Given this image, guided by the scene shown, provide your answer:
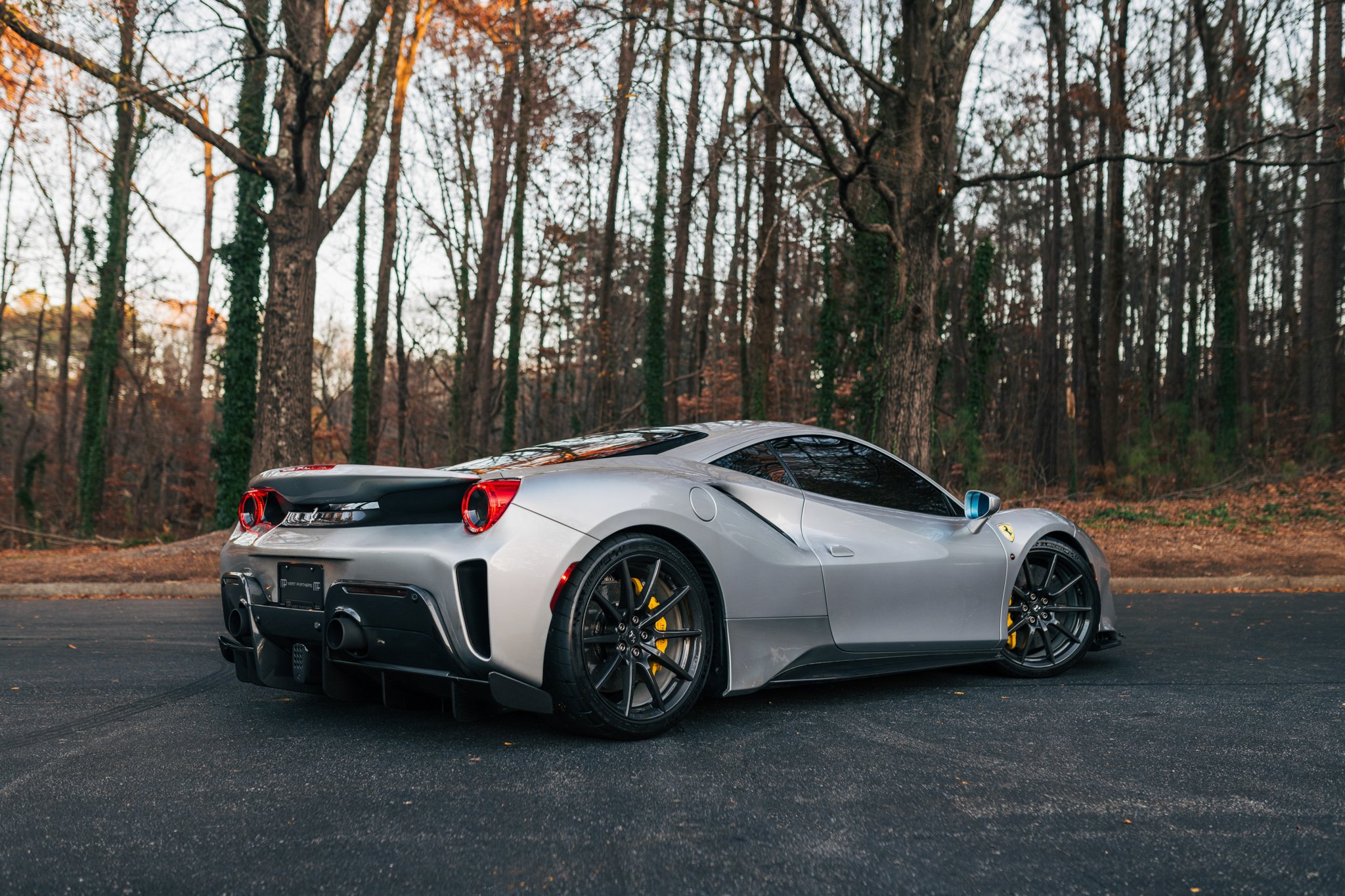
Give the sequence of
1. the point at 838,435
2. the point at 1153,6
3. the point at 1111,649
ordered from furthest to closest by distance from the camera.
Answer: the point at 1153,6 < the point at 1111,649 < the point at 838,435

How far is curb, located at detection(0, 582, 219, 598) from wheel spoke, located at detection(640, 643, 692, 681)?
7.54 metres

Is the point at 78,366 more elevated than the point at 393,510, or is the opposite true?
the point at 78,366

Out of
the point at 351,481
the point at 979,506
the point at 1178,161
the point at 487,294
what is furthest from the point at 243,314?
the point at 979,506

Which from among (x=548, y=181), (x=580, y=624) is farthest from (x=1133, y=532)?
(x=548, y=181)

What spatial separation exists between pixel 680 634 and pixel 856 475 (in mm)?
1458

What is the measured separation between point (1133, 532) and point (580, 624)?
476 inches

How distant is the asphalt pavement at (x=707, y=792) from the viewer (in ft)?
8.45

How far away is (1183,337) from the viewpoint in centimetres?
4084

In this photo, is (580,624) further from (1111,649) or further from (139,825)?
(1111,649)

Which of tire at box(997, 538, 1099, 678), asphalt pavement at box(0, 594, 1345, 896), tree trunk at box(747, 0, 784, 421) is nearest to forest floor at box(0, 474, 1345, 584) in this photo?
tree trunk at box(747, 0, 784, 421)

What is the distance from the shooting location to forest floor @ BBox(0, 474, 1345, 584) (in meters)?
11.2

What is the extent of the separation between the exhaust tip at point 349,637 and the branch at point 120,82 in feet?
31.7

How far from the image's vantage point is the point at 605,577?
3.82 metres

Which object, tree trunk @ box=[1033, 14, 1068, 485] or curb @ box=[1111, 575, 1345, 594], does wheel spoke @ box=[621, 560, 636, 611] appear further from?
tree trunk @ box=[1033, 14, 1068, 485]
